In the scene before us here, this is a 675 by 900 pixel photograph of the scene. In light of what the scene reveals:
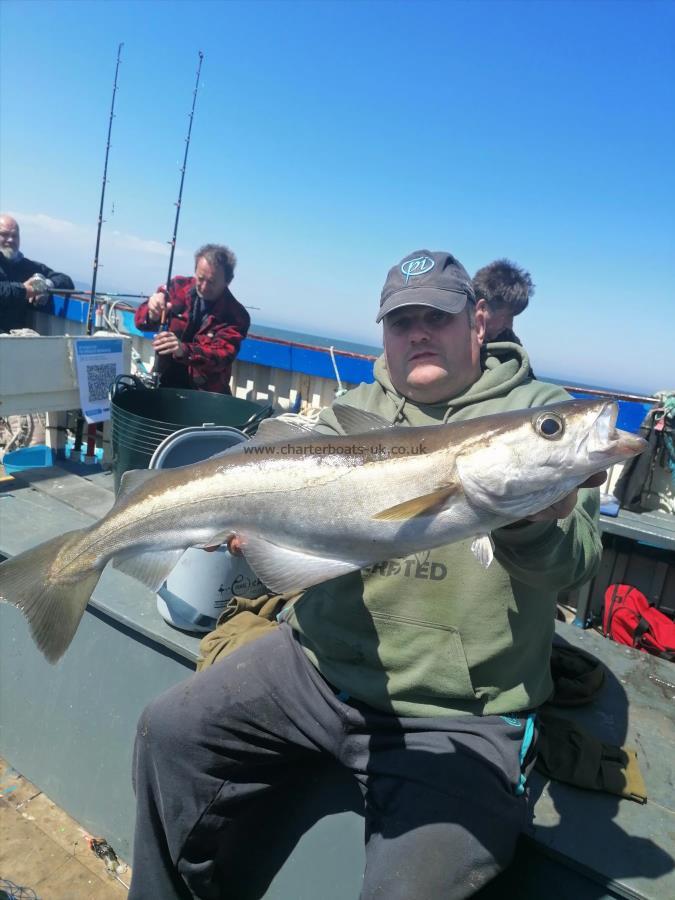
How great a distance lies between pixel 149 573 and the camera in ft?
8.12

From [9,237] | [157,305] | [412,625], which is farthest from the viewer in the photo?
[9,237]

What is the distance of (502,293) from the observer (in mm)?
5203

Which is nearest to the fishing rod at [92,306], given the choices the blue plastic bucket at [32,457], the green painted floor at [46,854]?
the blue plastic bucket at [32,457]

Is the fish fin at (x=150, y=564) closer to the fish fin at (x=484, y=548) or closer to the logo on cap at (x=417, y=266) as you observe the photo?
the fish fin at (x=484, y=548)

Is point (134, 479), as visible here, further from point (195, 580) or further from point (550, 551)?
point (550, 551)

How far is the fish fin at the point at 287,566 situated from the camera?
2.10 metres

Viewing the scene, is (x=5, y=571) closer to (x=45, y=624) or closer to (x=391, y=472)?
(x=45, y=624)

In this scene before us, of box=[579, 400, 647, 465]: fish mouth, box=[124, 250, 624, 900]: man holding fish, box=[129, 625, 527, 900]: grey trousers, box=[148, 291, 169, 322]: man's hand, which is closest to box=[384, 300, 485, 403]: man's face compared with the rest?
box=[124, 250, 624, 900]: man holding fish

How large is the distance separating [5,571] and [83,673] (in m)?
1.42

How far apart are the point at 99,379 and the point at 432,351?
4.58 m

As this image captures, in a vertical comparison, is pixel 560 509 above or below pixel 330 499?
above

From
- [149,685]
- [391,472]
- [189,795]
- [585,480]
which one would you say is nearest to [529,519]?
[585,480]

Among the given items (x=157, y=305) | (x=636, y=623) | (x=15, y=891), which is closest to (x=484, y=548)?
(x=15, y=891)

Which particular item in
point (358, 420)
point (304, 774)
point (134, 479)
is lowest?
point (304, 774)
